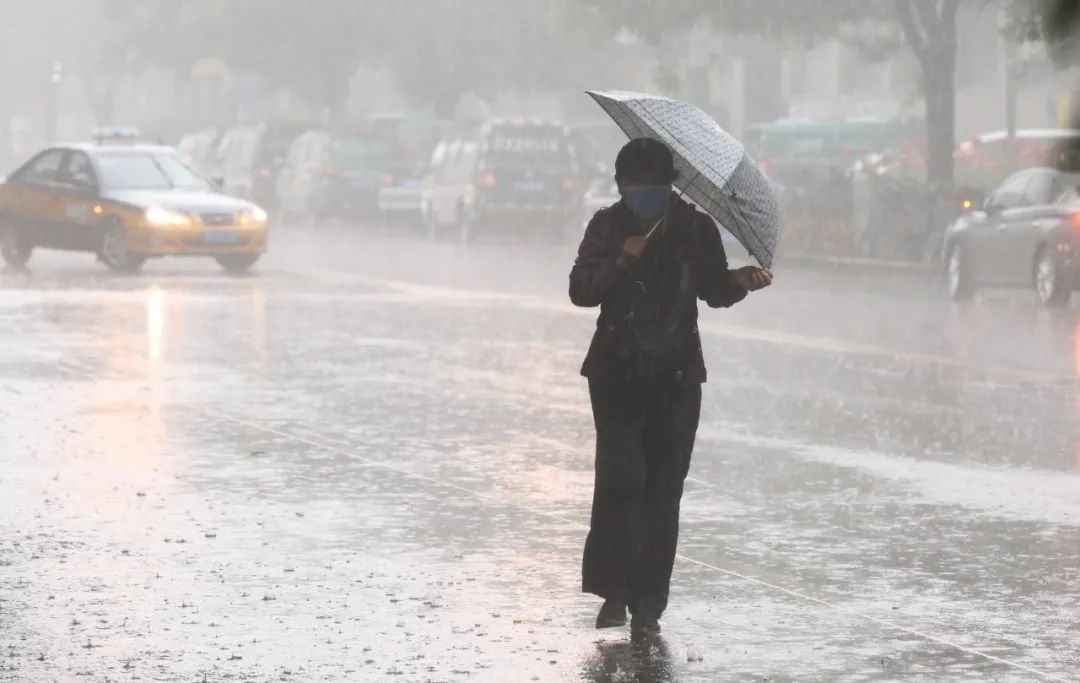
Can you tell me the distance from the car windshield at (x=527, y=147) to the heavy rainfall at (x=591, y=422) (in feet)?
10.2

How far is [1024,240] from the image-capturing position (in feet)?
83.1

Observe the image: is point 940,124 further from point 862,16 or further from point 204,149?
point 204,149

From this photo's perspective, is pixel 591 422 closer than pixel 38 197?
Yes

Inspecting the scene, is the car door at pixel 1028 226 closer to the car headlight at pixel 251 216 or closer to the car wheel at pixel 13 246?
the car headlight at pixel 251 216

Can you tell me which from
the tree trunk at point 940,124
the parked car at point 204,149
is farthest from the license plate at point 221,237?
the parked car at point 204,149

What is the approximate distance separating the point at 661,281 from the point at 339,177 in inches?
1625

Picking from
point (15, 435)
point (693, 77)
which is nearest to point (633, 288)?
point (15, 435)

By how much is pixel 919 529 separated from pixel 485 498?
6.30 feet

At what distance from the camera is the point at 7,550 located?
9742 millimetres

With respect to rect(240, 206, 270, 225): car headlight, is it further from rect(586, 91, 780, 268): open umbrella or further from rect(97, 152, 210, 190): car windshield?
rect(586, 91, 780, 268): open umbrella

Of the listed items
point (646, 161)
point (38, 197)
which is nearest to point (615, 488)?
point (646, 161)

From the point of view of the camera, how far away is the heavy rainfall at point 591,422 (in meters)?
7.80

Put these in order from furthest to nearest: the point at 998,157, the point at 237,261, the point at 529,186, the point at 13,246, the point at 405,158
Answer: the point at 405,158, the point at 529,186, the point at 998,157, the point at 13,246, the point at 237,261

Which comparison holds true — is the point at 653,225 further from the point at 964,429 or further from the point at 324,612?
the point at 964,429
